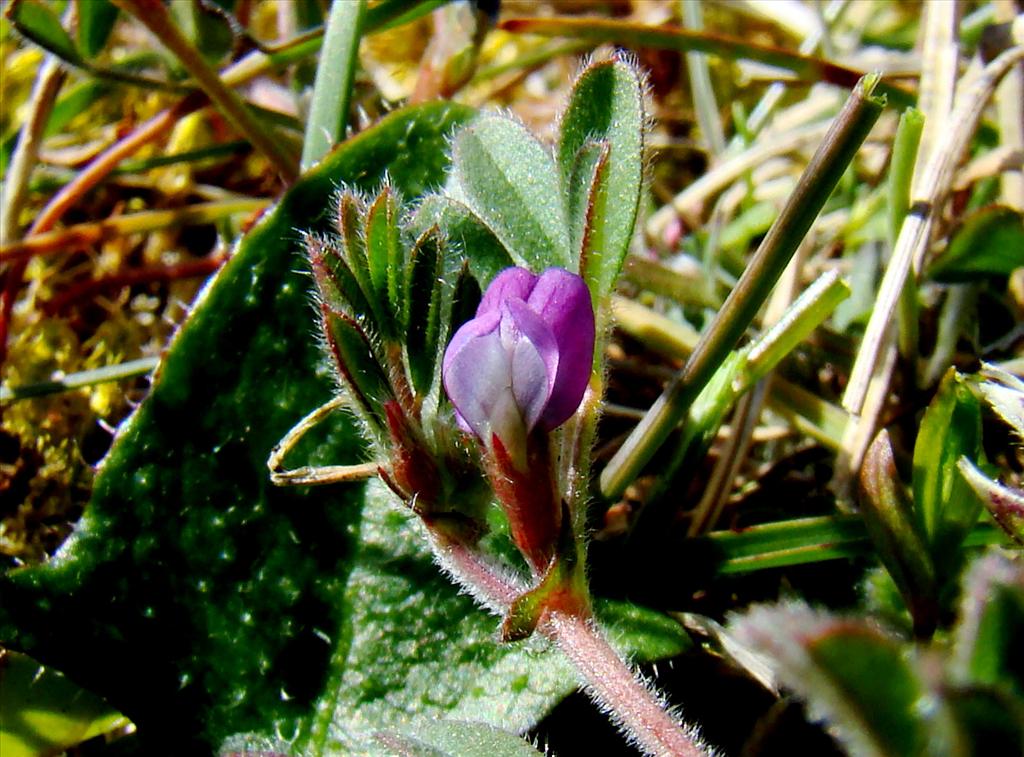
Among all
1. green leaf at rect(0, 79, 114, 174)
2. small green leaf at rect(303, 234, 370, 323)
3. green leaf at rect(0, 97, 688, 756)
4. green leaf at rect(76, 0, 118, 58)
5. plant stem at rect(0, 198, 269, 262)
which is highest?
green leaf at rect(76, 0, 118, 58)

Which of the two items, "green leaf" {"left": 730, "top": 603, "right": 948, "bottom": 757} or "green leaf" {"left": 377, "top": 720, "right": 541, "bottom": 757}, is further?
"green leaf" {"left": 377, "top": 720, "right": 541, "bottom": 757}

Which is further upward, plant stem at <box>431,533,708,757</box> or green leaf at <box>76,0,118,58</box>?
green leaf at <box>76,0,118,58</box>

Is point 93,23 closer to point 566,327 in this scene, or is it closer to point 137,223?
point 137,223

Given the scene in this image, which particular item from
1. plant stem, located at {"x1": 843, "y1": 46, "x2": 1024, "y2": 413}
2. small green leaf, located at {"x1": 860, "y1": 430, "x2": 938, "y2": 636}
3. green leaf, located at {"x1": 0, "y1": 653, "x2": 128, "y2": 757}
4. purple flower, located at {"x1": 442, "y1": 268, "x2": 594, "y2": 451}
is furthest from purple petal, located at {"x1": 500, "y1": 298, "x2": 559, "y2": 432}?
green leaf, located at {"x1": 0, "y1": 653, "x2": 128, "y2": 757}

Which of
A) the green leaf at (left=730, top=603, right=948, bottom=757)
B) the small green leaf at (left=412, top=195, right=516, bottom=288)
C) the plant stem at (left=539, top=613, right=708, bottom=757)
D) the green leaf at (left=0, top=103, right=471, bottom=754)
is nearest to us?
the green leaf at (left=730, top=603, right=948, bottom=757)

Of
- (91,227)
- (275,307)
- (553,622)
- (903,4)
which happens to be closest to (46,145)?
(91,227)

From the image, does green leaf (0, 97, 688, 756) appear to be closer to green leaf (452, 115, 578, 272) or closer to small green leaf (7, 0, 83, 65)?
green leaf (452, 115, 578, 272)
